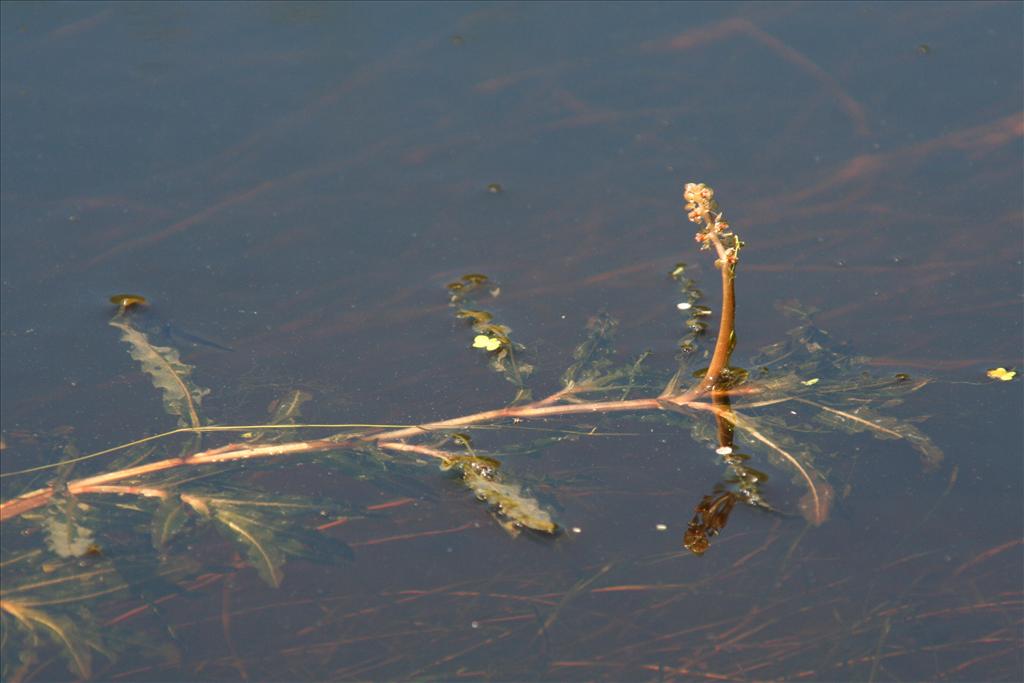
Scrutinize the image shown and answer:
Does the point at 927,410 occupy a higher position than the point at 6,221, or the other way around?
the point at 6,221

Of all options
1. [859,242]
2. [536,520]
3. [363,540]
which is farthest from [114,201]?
[859,242]

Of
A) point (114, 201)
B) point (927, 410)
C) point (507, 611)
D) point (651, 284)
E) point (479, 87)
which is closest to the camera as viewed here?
point (507, 611)

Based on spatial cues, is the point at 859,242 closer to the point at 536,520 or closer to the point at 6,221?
the point at 536,520

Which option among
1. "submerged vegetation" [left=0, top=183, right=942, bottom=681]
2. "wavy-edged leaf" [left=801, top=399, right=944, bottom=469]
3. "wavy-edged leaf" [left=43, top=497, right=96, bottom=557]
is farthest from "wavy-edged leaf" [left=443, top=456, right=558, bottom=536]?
"wavy-edged leaf" [left=43, top=497, right=96, bottom=557]

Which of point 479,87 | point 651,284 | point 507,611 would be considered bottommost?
point 507,611

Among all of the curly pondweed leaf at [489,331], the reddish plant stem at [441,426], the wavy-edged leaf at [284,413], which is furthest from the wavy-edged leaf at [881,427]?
the wavy-edged leaf at [284,413]

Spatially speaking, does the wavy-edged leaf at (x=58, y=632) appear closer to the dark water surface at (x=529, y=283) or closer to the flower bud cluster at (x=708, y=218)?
the dark water surface at (x=529, y=283)
